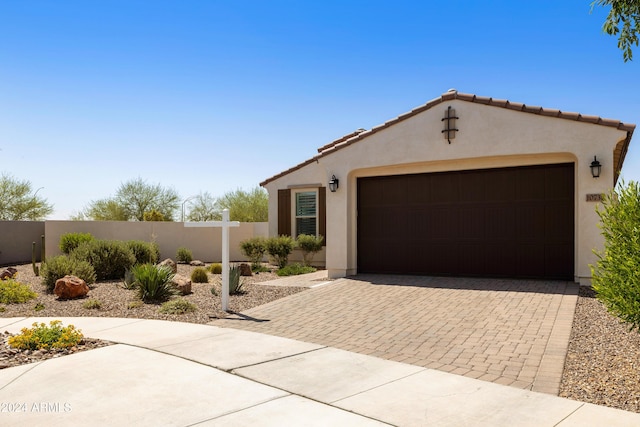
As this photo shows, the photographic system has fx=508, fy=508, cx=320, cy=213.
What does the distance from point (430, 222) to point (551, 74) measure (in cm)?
506

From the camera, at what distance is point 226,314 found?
9211 mm

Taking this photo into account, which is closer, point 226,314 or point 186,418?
point 186,418

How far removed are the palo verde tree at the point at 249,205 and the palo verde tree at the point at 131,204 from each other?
534cm

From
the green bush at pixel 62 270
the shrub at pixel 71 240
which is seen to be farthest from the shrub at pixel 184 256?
the green bush at pixel 62 270

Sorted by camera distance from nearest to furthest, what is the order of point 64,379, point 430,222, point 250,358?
point 64,379
point 250,358
point 430,222

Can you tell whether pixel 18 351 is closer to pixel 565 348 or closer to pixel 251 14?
pixel 565 348

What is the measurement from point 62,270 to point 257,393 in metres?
9.71

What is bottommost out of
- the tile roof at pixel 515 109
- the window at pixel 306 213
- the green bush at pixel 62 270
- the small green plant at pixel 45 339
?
the small green plant at pixel 45 339

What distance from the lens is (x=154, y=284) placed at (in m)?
10.5

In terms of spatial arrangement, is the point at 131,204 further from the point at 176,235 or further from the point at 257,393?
the point at 257,393

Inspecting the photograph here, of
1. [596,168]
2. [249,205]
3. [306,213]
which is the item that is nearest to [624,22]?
[596,168]

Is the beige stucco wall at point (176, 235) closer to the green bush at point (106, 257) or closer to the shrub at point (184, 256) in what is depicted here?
the shrub at point (184, 256)

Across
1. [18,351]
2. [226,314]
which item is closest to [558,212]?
[226,314]

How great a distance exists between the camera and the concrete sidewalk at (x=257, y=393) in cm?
426
